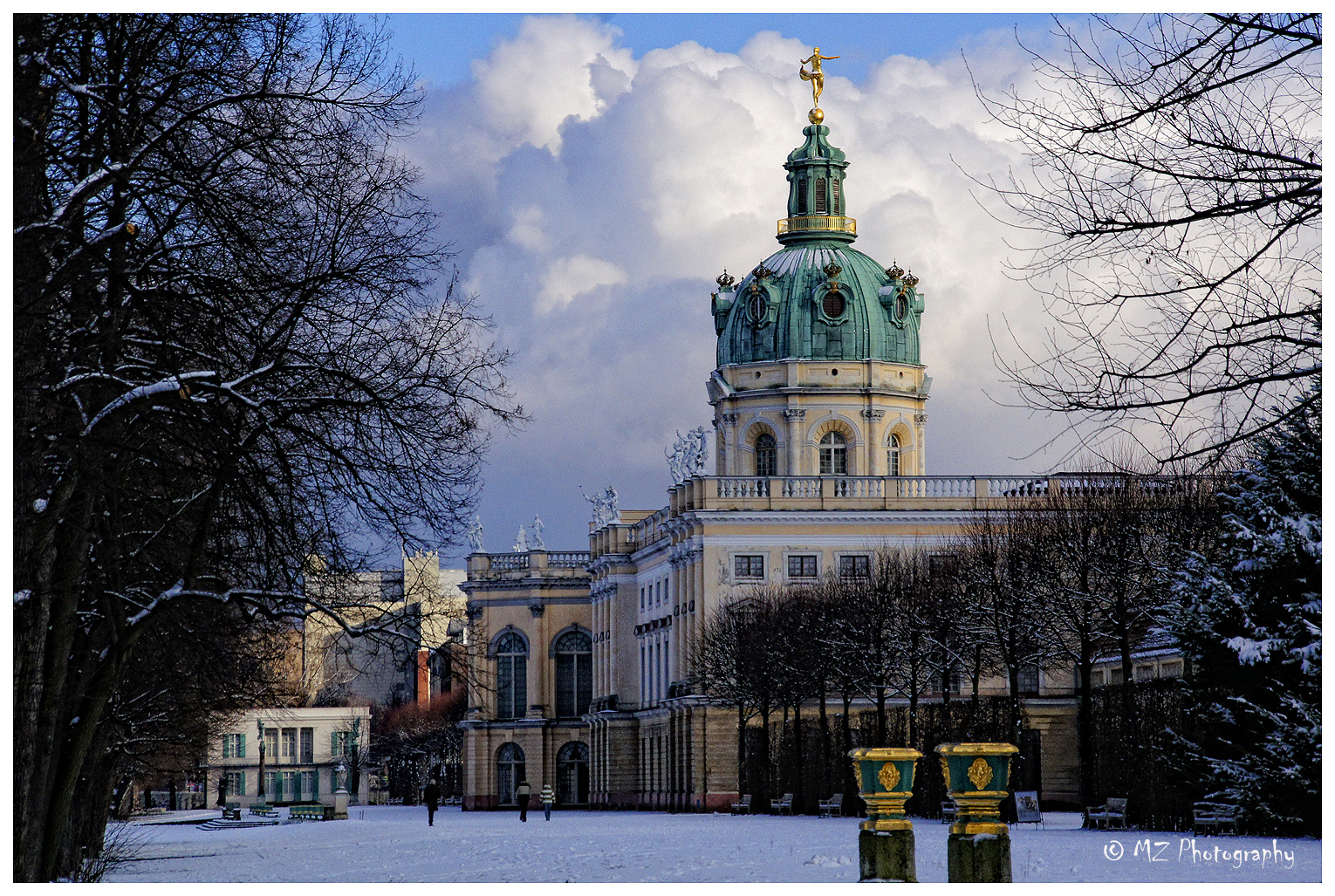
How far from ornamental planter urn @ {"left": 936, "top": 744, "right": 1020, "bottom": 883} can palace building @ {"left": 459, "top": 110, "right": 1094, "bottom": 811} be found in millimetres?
62631

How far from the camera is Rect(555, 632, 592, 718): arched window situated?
135m

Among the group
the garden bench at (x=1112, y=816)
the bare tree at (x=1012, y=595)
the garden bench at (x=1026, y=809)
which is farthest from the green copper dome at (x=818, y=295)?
the garden bench at (x=1112, y=816)

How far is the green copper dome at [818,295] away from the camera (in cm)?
10950

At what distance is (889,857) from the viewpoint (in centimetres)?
2545

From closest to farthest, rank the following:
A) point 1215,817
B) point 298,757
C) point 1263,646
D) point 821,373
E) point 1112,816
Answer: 1. point 1263,646
2. point 1215,817
3. point 1112,816
4. point 821,373
5. point 298,757

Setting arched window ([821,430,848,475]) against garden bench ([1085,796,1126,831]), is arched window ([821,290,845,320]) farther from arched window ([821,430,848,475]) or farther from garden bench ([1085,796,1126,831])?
garden bench ([1085,796,1126,831])

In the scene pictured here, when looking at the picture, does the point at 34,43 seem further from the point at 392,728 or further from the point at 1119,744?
the point at 392,728

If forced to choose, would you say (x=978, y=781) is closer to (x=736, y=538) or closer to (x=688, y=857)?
(x=688, y=857)

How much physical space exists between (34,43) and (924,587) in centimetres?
5747

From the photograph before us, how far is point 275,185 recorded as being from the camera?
884 inches

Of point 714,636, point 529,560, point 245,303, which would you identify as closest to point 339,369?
point 245,303

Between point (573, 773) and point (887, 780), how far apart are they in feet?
356

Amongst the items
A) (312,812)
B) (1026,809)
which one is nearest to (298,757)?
(312,812)

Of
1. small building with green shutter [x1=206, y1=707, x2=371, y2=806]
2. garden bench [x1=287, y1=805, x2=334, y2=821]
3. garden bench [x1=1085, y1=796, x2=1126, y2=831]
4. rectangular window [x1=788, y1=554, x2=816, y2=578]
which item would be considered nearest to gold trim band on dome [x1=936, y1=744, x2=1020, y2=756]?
garden bench [x1=1085, y1=796, x2=1126, y2=831]
